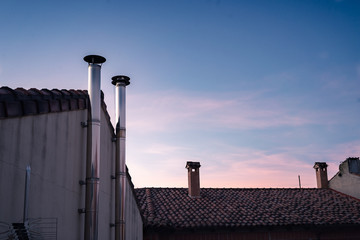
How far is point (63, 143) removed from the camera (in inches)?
240

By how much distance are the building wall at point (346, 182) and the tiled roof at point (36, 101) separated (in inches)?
806

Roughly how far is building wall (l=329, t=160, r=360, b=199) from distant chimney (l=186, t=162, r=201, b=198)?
9.25m

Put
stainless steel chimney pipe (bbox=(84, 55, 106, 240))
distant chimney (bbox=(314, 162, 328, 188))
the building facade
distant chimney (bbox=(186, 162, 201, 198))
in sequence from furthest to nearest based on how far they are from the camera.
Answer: distant chimney (bbox=(314, 162, 328, 188)), distant chimney (bbox=(186, 162, 201, 198)), stainless steel chimney pipe (bbox=(84, 55, 106, 240)), the building facade

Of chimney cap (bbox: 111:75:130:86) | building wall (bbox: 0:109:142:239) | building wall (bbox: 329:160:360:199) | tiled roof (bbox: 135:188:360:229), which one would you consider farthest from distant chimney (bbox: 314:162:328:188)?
building wall (bbox: 0:109:142:239)

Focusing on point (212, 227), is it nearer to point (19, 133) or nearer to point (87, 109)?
point (87, 109)

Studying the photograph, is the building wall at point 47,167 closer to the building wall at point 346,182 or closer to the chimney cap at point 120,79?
the chimney cap at point 120,79

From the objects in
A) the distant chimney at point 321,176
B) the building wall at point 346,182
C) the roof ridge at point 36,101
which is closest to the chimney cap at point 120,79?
the roof ridge at point 36,101

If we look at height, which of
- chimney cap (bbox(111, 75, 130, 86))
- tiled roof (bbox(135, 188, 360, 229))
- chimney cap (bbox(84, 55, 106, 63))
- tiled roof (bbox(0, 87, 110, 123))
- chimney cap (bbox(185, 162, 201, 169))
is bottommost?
tiled roof (bbox(135, 188, 360, 229))

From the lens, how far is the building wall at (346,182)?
23.2 m

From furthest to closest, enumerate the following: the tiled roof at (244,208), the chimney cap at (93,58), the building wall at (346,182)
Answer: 1. the building wall at (346,182)
2. the tiled roof at (244,208)
3. the chimney cap at (93,58)

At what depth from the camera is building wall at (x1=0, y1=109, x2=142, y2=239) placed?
4454mm

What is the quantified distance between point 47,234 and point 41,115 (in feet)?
5.25

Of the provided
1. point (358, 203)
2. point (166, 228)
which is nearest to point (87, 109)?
point (166, 228)

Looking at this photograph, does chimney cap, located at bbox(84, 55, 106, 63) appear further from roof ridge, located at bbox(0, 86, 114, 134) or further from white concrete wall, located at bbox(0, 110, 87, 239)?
white concrete wall, located at bbox(0, 110, 87, 239)
